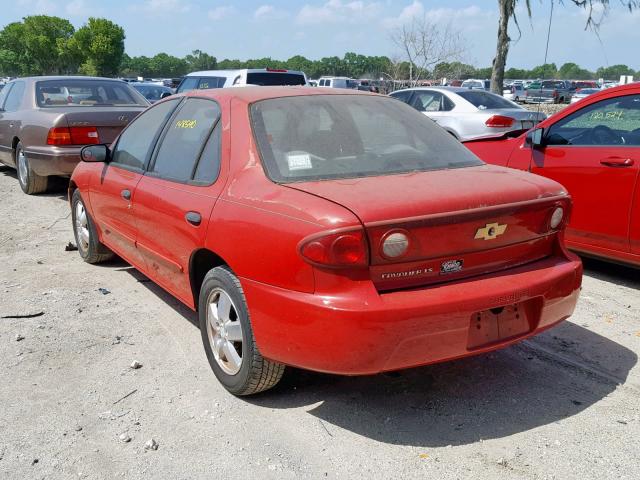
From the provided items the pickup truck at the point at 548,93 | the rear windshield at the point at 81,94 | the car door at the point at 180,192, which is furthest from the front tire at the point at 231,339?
the pickup truck at the point at 548,93

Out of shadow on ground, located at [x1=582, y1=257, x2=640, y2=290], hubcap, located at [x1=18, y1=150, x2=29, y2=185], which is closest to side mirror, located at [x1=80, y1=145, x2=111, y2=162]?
shadow on ground, located at [x1=582, y1=257, x2=640, y2=290]

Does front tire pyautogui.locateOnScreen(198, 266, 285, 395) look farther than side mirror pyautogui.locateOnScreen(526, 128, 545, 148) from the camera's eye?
No

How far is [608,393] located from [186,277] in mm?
2395

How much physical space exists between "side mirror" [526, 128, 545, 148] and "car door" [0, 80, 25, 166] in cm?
700

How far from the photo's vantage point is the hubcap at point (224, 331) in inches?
131

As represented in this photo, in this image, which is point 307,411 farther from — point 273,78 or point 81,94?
point 273,78

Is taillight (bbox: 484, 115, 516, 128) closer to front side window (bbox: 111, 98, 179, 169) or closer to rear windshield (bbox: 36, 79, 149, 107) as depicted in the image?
rear windshield (bbox: 36, 79, 149, 107)

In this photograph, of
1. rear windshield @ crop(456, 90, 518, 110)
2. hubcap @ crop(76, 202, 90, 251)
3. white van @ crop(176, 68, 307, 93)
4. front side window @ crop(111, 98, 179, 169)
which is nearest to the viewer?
front side window @ crop(111, 98, 179, 169)

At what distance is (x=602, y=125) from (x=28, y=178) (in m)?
7.52

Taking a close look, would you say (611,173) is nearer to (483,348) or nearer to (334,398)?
(483,348)

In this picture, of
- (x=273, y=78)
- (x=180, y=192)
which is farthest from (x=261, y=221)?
(x=273, y=78)

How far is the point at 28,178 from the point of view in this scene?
9180mm

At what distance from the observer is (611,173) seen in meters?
4.96

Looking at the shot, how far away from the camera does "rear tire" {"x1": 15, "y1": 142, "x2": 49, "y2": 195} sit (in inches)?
358
